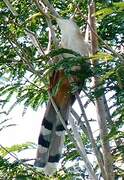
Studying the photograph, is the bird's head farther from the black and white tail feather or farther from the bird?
the black and white tail feather

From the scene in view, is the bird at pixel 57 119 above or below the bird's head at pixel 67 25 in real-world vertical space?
below

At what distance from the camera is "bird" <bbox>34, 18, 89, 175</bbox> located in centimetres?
275

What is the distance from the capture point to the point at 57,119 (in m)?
2.85

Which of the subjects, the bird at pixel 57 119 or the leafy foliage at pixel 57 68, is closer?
the leafy foliage at pixel 57 68

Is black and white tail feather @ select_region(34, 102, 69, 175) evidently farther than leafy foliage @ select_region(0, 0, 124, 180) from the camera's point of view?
Yes

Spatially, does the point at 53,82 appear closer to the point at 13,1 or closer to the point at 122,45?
the point at 122,45

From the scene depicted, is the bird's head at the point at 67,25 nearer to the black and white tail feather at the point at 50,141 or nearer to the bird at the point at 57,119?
the bird at the point at 57,119

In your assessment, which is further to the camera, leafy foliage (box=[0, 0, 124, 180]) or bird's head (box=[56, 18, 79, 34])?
bird's head (box=[56, 18, 79, 34])

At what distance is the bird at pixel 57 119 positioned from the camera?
9.01 ft

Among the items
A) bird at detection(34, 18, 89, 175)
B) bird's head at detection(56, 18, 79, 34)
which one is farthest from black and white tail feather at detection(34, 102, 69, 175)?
bird's head at detection(56, 18, 79, 34)

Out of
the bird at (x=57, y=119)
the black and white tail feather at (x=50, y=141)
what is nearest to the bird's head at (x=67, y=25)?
the bird at (x=57, y=119)

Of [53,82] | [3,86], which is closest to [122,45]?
[53,82]

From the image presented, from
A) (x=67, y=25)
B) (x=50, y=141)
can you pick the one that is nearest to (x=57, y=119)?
(x=50, y=141)

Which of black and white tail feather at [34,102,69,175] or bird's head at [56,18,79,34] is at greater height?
bird's head at [56,18,79,34]
